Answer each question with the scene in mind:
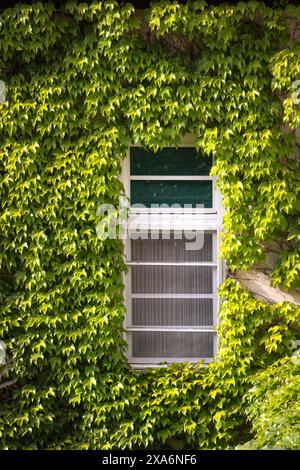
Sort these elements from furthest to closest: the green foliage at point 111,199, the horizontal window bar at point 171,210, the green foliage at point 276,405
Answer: the horizontal window bar at point 171,210 → the green foliage at point 111,199 → the green foliage at point 276,405

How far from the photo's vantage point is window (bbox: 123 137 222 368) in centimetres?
531

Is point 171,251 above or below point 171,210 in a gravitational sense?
below

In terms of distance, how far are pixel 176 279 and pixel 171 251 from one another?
25 cm

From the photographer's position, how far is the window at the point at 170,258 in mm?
5312

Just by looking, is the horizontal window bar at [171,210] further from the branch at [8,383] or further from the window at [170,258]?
the branch at [8,383]

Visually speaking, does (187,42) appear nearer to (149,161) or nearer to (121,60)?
(121,60)

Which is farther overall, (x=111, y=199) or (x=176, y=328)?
(x=176, y=328)

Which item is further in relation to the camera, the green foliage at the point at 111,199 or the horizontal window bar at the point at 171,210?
the horizontal window bar at the point at 171,210

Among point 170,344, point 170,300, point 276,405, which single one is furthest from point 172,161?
point 276,405

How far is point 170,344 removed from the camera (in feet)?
17.7

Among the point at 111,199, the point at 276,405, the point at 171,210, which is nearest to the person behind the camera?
the point at 276,405

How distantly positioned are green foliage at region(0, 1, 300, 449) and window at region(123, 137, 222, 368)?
0.69 feet

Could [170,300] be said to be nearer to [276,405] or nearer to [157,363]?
[157,363]

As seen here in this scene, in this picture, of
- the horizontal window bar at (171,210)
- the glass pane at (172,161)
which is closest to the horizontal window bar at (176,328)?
the horizontal window bar at (171,210)
